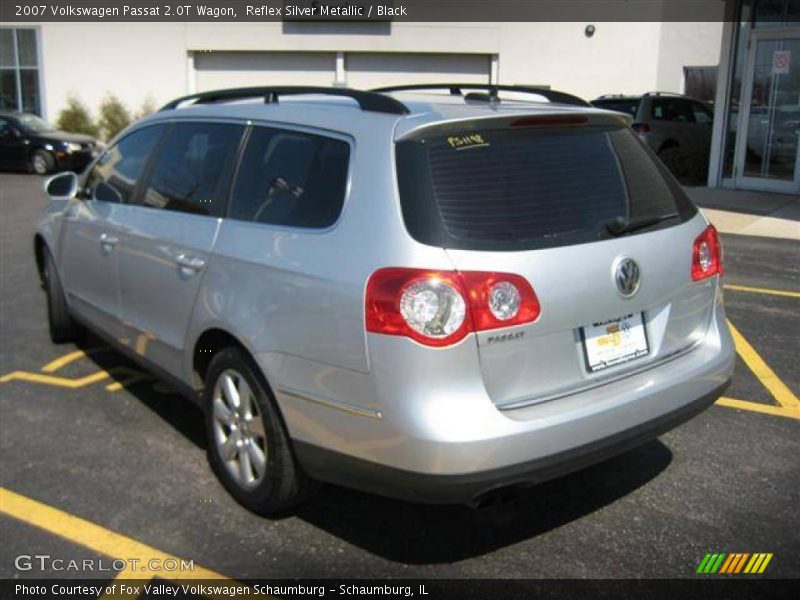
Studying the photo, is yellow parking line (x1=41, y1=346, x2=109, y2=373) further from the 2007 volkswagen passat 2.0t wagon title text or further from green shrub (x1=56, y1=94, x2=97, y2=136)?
green shrub (x1=56, y1=94, x2=97, y2=136)

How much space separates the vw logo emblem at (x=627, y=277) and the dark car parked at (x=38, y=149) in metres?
17.8

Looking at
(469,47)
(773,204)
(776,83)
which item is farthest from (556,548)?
(469,47)

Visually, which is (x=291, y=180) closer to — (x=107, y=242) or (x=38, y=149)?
(x=107, y=242)

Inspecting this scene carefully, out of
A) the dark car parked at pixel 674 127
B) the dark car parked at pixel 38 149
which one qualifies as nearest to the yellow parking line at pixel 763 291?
the dark car parked at pixel 674 127

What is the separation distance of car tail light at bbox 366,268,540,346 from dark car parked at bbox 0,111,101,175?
58.1 ft

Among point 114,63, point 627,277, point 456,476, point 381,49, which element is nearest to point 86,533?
point 456,476

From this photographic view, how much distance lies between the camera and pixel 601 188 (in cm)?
313

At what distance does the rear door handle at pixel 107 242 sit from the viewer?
14.3 ft

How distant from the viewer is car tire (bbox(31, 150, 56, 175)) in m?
18.4

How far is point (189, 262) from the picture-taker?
142 inches

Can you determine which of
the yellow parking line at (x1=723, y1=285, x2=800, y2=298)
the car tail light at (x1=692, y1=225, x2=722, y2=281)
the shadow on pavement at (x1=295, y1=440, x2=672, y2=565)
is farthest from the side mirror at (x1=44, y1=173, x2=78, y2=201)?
the yellow parking line at (x1=723, y1=285, x2=800, y2=298)

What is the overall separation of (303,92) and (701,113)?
49.1 feet

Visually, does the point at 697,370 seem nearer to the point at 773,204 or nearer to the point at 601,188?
the point at 601,188

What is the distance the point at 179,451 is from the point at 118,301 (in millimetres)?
921
